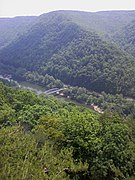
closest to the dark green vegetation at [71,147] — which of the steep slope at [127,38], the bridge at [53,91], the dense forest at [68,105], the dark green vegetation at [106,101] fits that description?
the dense forest at [68,105]

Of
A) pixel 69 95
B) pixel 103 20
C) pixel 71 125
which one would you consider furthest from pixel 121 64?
pixel 103 20

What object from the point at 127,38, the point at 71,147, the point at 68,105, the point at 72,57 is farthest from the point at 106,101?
the point at 127,38

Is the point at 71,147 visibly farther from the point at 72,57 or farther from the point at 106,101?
the point at 72,57

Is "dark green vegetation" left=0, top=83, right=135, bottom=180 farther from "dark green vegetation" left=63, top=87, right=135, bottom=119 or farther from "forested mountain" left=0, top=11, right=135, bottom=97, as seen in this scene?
"forested mountain" left=0, top=11, right=135, bottom=97

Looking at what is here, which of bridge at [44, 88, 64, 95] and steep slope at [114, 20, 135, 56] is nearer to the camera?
bridge at [44, 88, 64, 95]

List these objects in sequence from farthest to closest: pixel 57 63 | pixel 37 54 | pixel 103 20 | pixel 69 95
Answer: pixel 103 20 < pixel 37 54 < pixel 57 63 < pixel 69 95

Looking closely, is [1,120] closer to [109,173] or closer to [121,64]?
[109,173]

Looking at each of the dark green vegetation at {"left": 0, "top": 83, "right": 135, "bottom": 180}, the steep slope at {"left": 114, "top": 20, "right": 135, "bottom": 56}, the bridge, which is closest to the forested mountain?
the steep slope at {"left": 114, "top": 20, "right": 135, "bottom": 56}

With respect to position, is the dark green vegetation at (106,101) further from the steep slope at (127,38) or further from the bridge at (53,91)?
the steep slope at (127,38)
